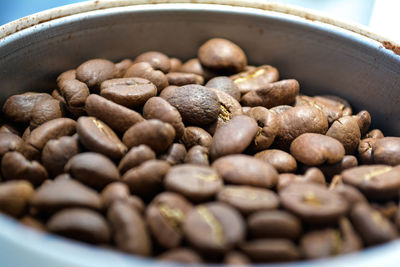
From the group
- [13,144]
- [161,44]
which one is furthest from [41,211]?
[161,44]

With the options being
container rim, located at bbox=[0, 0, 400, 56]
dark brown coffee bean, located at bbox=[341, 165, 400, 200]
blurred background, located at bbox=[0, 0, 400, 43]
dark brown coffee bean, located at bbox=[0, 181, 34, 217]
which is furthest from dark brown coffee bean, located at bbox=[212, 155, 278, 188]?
blurred background, located at bbox=[0, 0, 400, 43]

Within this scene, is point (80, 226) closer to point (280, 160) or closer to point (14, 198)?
point (14, 198)

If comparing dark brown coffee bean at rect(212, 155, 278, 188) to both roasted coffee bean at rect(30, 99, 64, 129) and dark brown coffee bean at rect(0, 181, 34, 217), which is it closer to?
dark brown coffee bean at rect(0, 181, 34, 217)

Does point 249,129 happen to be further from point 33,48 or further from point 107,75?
point 33,48

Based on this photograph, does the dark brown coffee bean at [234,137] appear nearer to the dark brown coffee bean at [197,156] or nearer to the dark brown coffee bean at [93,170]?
the dark brown coffee bean at [197,156]

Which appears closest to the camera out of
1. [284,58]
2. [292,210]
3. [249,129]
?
[292,210]

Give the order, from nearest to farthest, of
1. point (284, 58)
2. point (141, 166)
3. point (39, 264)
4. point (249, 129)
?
point (39, 264), point (141, 166), point (249, 129), point (284, 58)
